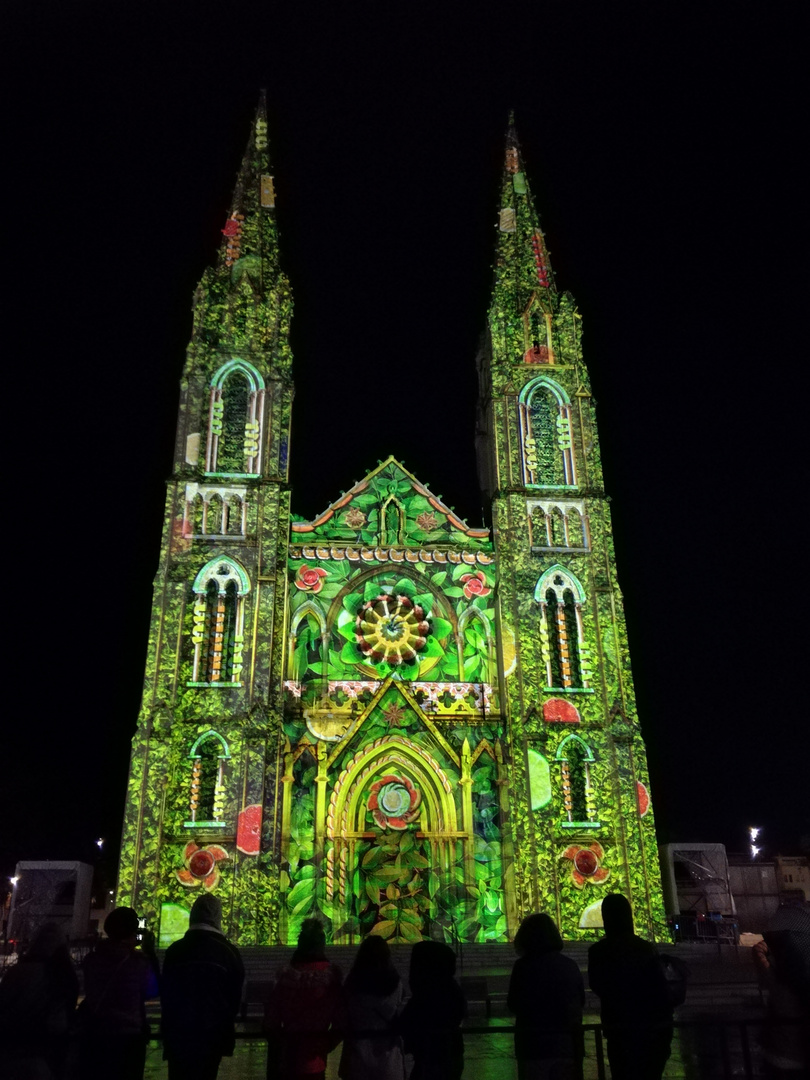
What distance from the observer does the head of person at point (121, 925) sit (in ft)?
23.7

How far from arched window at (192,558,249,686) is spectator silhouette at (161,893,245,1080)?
829 inches

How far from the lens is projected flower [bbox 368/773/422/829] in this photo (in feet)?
89.1

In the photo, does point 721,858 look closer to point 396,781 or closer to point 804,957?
point 396,781

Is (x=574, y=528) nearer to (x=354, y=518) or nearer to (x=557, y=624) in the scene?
(x=557, y=624)

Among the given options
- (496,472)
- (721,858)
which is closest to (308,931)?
(496,472)

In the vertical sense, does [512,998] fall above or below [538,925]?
below

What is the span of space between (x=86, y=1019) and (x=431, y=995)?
2617 millimetres

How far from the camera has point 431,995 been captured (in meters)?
6.60

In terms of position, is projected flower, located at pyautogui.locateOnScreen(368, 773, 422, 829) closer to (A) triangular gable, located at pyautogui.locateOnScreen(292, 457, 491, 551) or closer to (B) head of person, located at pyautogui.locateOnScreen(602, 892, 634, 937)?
(A) triangular gable, located at pyautogui.locateOnScreen(292, 457, 491, 551)

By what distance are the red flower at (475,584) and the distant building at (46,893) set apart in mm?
16008

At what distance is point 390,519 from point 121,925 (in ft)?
81.4

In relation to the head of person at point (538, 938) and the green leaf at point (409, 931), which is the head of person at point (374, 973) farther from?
the green leaf at point (409, 931)

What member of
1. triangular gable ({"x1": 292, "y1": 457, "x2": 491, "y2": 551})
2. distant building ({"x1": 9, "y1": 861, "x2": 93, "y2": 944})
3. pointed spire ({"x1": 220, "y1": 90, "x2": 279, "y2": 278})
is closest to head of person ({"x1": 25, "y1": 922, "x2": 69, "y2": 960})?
triangular gable ({"x1": 292, "y1": 457, "x2": 491, "y2": 551})

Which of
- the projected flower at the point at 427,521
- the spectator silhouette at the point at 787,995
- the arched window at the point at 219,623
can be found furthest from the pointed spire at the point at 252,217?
the spectator silhouette at the point at 787,995
